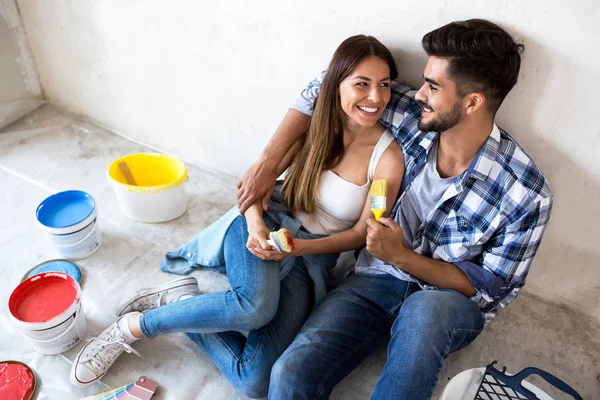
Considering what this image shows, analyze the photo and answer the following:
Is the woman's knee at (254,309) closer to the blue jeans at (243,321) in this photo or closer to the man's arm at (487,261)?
the blue jeans at (243,321)

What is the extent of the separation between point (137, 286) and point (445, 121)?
1258mm

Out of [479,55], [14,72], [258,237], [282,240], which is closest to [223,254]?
[258,237]

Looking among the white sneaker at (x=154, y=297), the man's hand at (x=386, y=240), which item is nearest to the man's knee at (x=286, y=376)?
the man's hand at (x=386, y=240)

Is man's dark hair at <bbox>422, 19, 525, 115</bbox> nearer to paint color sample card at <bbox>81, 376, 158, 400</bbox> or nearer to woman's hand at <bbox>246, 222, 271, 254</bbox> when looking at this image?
woman's hand at <bbox>246, 222, 271, 254</bbox>

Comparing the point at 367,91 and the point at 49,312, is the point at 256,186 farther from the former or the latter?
the point at 49,312

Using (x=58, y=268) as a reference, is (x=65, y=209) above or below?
above

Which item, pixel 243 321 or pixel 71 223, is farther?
pixel 71 223

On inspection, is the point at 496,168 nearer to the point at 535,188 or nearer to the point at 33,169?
the point at 535,188

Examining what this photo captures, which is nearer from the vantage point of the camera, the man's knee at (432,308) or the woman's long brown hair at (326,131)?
the man's knee at (432,308)

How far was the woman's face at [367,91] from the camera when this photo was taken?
145 cm

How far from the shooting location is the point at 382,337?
155 centimetres

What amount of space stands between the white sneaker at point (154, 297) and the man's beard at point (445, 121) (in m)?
0.98

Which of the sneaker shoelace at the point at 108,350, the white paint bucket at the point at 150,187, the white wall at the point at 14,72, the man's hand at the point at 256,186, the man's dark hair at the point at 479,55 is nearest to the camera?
the man's dark hair at the point at 479,55

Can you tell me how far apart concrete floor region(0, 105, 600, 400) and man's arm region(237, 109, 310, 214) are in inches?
16.5
